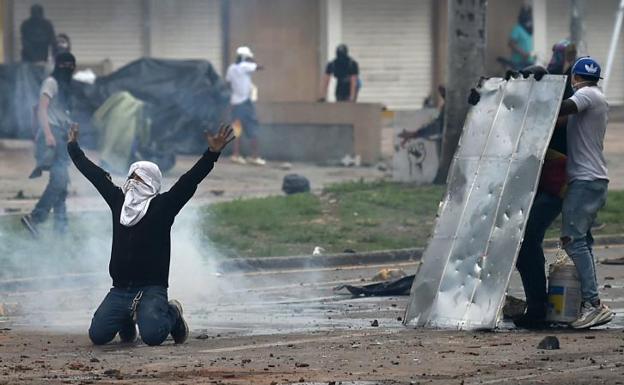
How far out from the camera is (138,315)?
9531 mm

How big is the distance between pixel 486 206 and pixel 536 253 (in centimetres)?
40

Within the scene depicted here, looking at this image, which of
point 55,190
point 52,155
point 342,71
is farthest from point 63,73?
point 342,71

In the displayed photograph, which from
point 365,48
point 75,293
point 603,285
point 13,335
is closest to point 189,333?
point 13,335

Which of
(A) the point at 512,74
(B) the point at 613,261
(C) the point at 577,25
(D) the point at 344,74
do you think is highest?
(A) the point at 512,74

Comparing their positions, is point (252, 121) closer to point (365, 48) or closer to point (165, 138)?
point (165, 138)

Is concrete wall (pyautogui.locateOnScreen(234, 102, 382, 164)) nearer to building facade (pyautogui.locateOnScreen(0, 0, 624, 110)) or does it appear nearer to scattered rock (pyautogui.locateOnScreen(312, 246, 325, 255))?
building facade (pyautogui.locateOnScreen(0, 0, 624, 110))

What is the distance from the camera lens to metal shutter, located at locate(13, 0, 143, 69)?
1206 inches

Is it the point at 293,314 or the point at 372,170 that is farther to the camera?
the point at 372,170

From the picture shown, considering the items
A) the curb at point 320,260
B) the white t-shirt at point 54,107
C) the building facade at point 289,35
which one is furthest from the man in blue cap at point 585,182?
the building facade at point 289,35

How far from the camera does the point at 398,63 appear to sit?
110 ft

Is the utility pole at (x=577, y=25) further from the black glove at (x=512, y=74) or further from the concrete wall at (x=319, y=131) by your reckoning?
the black glove at (x=512, y=74)

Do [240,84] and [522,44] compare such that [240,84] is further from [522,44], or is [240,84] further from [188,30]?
[188,30]

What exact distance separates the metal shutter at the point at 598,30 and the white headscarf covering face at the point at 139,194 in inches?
1009

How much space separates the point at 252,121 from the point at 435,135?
4491 mm
